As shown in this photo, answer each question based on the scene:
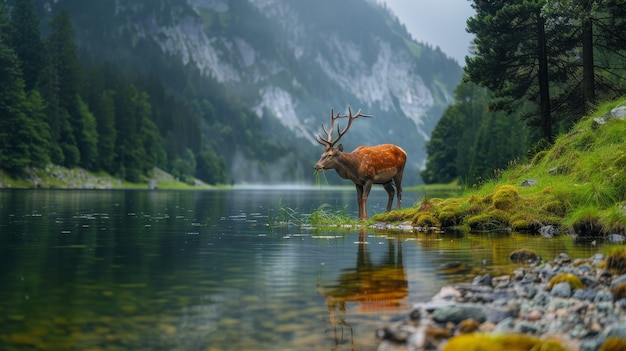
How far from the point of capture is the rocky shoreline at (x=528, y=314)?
5.79 meters

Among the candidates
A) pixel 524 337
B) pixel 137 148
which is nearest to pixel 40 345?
pixel 524 337

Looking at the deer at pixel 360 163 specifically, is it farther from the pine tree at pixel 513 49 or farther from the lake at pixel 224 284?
the pine tree at pixel 513 49

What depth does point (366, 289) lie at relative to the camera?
9.41m

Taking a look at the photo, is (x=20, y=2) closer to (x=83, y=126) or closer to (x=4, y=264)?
(x=83, y=126)

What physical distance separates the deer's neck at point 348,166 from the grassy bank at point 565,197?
6.11 ft

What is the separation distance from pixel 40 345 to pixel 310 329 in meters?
2.67

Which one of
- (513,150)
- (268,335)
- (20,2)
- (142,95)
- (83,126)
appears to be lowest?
(268,335)

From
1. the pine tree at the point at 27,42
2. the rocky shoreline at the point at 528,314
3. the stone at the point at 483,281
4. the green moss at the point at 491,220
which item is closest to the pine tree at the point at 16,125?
the pine tree at the point at 27,42

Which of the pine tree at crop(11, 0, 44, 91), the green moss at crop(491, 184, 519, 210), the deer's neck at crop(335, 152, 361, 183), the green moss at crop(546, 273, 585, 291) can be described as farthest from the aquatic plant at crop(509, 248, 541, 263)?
the pine tree at crop(11, 0, 44, 91)

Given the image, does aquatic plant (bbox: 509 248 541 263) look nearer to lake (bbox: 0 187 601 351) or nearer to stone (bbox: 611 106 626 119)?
lake (bbox: 0 187 601 351)

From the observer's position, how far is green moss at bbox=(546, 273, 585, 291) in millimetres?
8484

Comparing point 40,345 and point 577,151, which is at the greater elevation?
point 577,151

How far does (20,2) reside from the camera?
10212 cm

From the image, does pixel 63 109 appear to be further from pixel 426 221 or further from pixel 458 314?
pixel 458 314
